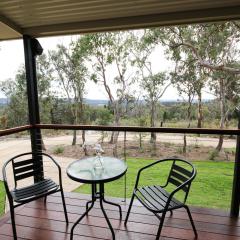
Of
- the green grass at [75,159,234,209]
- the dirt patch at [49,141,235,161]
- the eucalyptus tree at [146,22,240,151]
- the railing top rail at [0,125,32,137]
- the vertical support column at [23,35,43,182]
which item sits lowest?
the green grass at [75,159,234,209]

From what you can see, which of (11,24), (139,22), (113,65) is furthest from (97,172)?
(113,65)

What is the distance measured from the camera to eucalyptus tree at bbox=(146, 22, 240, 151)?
7.75 m

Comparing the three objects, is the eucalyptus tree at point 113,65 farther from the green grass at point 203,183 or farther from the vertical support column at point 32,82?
the vertical support column at point 32,82

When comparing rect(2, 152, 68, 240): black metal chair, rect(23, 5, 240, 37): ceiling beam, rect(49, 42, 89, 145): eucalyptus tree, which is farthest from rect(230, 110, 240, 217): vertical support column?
rect(49, 42, 89, 145): eucalyptus tree

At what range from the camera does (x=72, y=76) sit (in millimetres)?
9719

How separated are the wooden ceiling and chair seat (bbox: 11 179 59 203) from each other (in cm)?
200

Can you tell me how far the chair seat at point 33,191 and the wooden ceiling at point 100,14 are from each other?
200cm

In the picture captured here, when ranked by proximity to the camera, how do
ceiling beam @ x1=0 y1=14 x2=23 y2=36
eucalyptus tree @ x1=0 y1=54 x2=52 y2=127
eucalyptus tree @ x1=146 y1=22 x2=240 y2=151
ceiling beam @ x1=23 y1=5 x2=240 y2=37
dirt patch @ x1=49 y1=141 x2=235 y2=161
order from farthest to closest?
eucalyptus tree @ x1=0 y1=54 x2=52 y2=127 < dirt patch @ x1=49 y1=141 x2=235 y2=161 < eucalyptus tree @ x1=146 y1=22 x2=240 y2=151 < ceiling beam @ x1=0 y1=14 x2=23 y2=36 < ceiling beam @ x1=23 y1=5 x2=240 y2=37

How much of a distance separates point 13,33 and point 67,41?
6.47 metres

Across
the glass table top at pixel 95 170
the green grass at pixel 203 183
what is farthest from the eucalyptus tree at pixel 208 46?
the glass table top at pixel 95 170

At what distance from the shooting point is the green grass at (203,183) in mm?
5465

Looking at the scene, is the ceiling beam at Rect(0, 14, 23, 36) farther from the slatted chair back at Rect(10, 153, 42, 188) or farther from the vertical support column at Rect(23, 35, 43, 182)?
the slatted chair back at Rect(10, 153, 42, 188)

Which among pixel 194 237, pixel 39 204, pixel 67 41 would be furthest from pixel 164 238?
pixel 67 41

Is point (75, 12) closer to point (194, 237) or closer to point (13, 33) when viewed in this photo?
point (13, 33)
